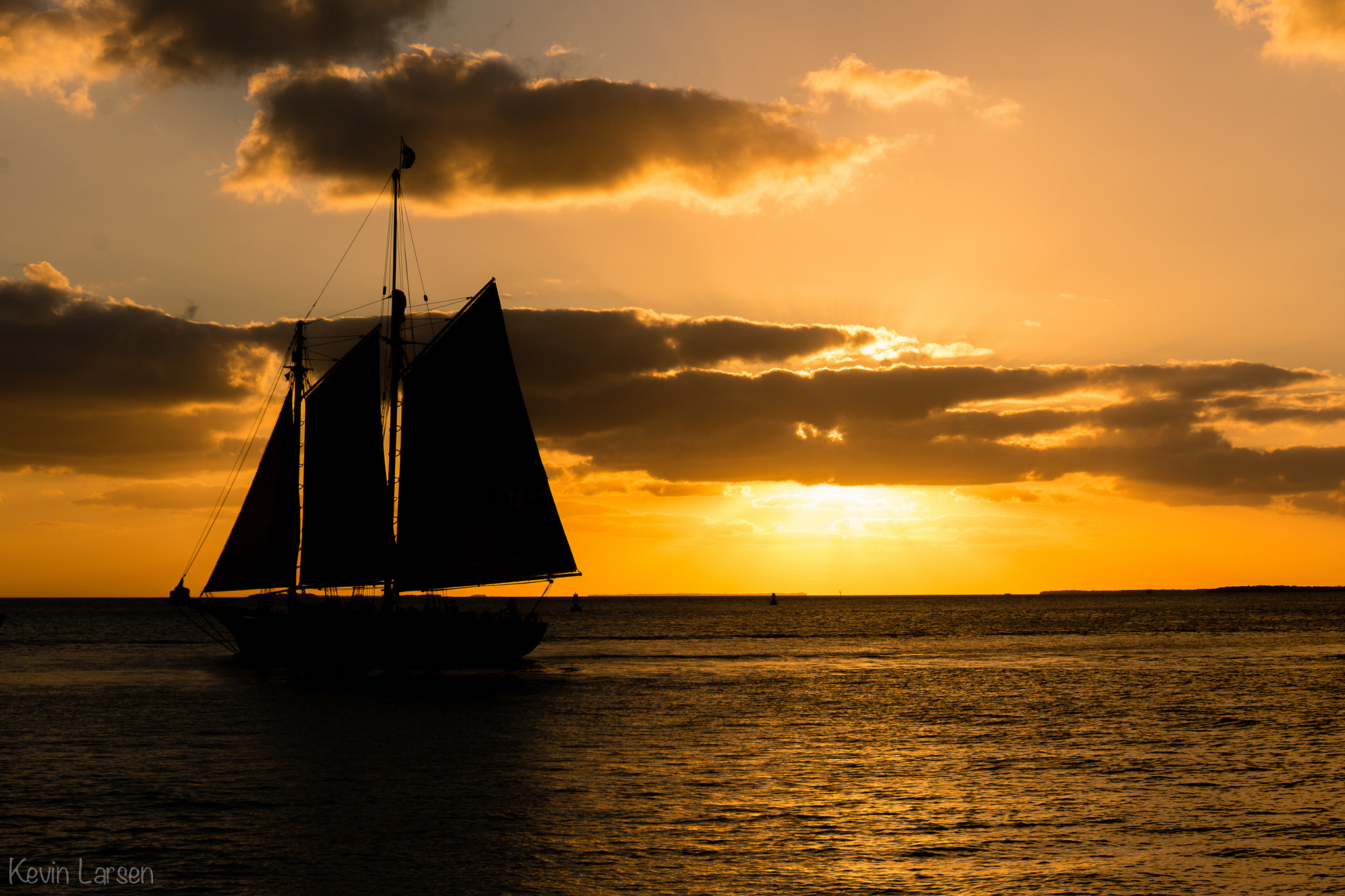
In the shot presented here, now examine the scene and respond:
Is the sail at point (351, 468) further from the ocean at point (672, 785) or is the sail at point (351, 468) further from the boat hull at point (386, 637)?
the ocean at point (672, 785)

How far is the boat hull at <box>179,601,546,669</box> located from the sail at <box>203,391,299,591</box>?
3.09 meters

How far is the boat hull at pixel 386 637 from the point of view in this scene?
69.4 metres

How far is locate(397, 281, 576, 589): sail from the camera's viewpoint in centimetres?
6550

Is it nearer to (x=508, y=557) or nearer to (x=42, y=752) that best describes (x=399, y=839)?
(x=42, y=752)

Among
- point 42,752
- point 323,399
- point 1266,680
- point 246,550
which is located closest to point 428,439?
point 323,399

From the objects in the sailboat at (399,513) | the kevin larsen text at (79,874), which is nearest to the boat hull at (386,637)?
the sailboat at (399,513)

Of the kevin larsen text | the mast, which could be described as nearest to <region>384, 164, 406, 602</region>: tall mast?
the mast

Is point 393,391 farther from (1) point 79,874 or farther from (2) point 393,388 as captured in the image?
(1) point 79,874

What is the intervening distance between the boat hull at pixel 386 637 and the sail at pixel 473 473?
4.94 m

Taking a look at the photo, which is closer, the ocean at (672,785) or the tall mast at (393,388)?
the ocean at (672,785)

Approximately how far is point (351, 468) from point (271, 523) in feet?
23.4

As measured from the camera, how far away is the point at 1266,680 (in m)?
→ 71.8

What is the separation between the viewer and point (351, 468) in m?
69.3

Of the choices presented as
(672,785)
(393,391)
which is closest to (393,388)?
(393,391)
